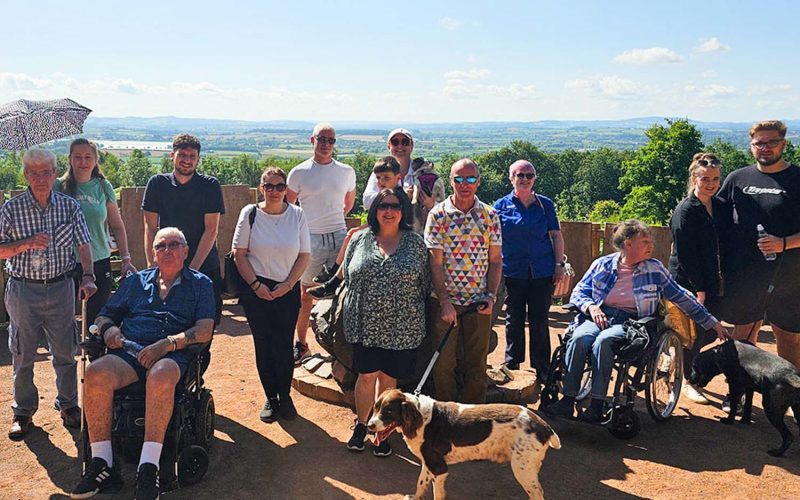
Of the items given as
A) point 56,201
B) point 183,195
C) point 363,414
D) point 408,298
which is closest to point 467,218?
point 408,298

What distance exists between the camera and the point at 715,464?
14.3 ft

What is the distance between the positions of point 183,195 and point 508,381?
2.65 metres

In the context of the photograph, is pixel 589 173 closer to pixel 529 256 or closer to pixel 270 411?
pixel 529 256

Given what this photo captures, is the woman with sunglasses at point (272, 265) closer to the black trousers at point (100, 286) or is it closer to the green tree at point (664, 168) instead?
the black trousers at point (100, 286)

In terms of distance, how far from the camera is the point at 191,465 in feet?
12.8

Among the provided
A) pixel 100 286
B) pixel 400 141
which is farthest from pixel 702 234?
pixel 100 286

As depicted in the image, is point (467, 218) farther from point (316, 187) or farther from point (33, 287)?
point (33, 287)

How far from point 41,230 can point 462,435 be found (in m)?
2.83

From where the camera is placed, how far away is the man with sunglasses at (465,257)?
448cm

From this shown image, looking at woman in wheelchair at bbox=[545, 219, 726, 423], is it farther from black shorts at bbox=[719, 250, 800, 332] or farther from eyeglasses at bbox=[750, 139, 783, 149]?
eyeglasses at bbox=[750, 139, 783, 149]

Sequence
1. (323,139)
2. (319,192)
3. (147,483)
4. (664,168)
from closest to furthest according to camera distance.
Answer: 1. (147,483)
2. (323,139)
3. (319,192)
4. (664,168)

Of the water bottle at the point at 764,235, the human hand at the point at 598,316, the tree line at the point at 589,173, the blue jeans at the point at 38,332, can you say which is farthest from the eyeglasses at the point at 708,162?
the tree line at the point at 589,173

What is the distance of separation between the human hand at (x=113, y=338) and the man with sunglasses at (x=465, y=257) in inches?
70.6

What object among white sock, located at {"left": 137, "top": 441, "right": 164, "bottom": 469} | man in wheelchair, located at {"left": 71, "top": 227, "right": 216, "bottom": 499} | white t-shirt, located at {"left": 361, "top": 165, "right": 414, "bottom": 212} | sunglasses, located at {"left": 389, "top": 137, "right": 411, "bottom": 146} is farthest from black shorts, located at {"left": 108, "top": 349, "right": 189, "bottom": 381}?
sunglasses, located at {"left": 389, "top": 137, "right": 411, "bottom": 146}
